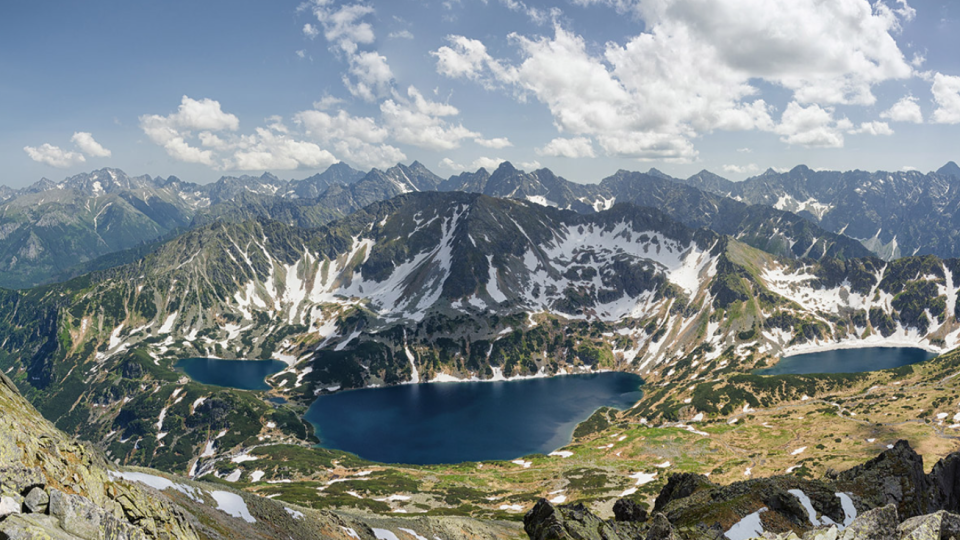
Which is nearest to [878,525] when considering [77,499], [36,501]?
[77,499]

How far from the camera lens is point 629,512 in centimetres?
5225

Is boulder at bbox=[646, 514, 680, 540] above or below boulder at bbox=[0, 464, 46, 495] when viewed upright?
below

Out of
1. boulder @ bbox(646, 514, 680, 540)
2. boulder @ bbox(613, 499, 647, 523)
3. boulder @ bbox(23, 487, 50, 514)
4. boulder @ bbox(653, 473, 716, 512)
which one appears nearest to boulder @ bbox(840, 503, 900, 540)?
boulder @ bbox(646, 514, 680, 540)

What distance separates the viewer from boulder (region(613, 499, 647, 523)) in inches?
2051

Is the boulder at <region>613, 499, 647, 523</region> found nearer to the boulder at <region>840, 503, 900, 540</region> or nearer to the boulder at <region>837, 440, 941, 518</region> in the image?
the boulder at <region>837, 440, 941, 518</region>

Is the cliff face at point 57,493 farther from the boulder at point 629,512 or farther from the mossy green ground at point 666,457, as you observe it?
the mossy green ground at point 666,457

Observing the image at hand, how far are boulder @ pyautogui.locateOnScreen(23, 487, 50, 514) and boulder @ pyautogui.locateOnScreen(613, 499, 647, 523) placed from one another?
51.6m

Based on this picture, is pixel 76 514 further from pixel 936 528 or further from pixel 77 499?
pixel 936 528

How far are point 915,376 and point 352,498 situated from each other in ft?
700

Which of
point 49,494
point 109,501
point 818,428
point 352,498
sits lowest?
point 352,498

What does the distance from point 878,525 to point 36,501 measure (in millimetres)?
33138

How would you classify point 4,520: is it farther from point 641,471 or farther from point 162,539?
point 641,471

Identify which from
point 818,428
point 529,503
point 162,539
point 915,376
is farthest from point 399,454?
point 915,376

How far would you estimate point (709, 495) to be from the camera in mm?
48562
